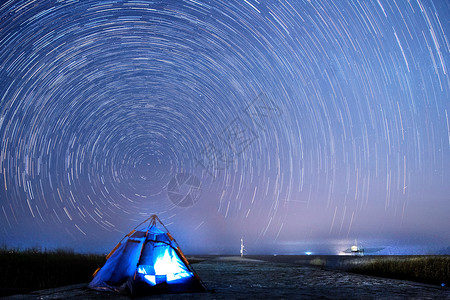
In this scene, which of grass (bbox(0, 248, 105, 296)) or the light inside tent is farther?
grass (bbox(0, 248, 105, 296))

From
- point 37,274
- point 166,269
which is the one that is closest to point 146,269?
point 166,269

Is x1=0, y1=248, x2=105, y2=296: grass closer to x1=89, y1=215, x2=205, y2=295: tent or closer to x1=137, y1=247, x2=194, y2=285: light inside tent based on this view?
x1=89, y1=215, x2=205, y2=295: tent

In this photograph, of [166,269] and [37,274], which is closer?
[166,269]

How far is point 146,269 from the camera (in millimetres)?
10828

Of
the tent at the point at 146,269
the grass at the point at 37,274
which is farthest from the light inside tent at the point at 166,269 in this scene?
the grass at the point at 37,274

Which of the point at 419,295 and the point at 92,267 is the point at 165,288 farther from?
the point at 92,267

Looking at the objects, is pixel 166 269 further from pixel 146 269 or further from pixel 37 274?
pixel 37 274

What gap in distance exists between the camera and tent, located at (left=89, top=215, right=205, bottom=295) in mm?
10547

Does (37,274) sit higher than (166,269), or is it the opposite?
(166,269)

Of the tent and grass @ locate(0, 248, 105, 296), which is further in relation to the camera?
grass @ locate(0, 248, 105, 296)

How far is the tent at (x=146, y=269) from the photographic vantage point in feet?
34.6

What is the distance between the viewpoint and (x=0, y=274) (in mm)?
13055

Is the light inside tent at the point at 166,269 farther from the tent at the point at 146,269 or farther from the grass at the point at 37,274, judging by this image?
the grass at the point at 37,274

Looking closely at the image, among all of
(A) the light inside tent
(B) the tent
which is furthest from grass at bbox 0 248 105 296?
(A) the light inside tent
